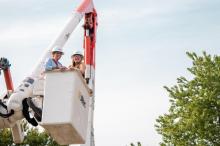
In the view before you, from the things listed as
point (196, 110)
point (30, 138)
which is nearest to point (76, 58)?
point (196, 110)

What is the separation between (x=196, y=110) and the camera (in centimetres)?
2156

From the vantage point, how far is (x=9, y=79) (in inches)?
486

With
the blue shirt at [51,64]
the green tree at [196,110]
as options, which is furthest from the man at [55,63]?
the green tree at [196,110]

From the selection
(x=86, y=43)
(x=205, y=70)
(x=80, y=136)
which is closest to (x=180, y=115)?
(x=205, y=70)

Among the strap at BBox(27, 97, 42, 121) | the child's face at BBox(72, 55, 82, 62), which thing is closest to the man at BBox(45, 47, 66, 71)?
the child's face at BBox(72, 55, 82, 62)

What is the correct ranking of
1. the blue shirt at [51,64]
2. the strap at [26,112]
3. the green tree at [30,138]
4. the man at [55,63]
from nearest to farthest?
the man at [55,63] < the blue shirt at [51,64] < the strap at [26,112] < the green tree at [30,138]

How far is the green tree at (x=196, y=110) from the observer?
21.3 m

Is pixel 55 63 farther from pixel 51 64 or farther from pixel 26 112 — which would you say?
pixel 26 112

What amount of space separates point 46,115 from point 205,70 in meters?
14.3

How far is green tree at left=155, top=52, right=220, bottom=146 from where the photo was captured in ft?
69.9

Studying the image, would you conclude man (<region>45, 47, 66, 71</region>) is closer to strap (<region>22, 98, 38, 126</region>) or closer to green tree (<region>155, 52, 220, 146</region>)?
strap (<region>22, 98, 38, 126</region>)

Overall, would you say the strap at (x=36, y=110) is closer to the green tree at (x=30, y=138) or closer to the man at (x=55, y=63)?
the man at (x=55, y=63)

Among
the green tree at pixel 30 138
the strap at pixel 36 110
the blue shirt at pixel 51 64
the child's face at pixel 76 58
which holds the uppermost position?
the green tree at pixel 30 138

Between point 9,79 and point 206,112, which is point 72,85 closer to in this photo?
point 9,79
